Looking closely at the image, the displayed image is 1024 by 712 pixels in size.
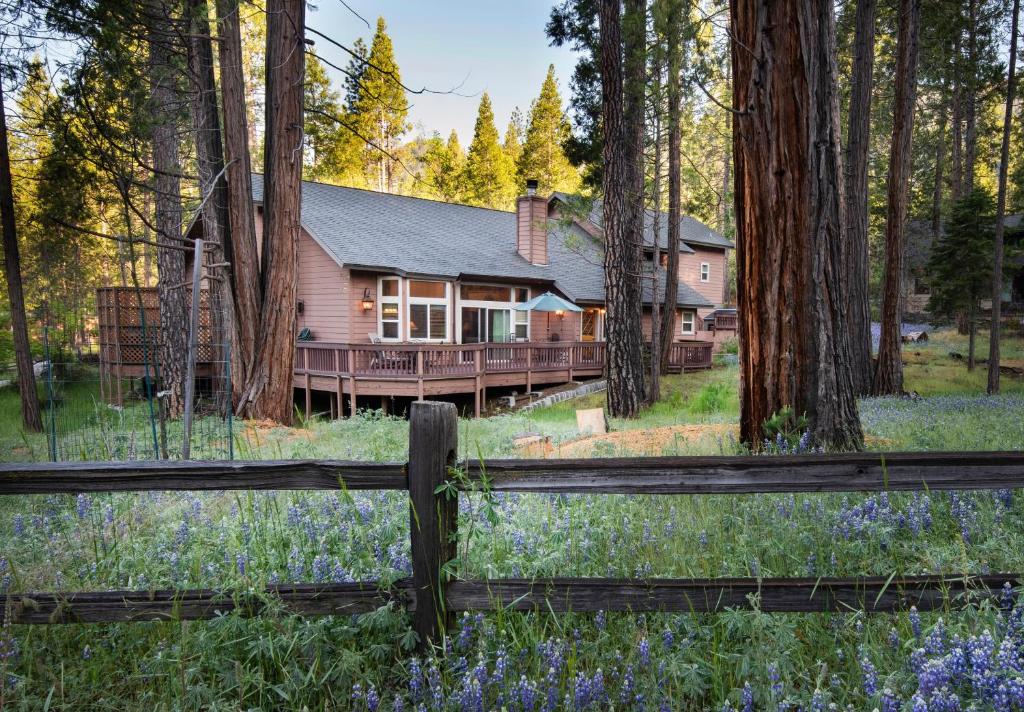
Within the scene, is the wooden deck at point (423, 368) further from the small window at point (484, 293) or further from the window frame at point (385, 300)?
the small window at point (484, 293)

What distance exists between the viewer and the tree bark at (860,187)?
12.7m

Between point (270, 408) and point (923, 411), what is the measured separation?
35.7 feet

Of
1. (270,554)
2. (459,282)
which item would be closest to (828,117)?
(270,554)

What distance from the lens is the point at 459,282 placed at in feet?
71.9

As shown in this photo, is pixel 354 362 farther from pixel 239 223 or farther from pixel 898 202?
pixel 898 202

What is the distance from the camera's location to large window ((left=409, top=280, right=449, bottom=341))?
68.4 ft

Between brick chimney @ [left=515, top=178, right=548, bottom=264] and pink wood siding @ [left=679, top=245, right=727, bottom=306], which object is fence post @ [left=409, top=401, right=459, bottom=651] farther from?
pink wood siding @ [left=679, top=245, right=727, bottom=306]

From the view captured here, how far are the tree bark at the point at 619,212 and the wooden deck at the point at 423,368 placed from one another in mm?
5321

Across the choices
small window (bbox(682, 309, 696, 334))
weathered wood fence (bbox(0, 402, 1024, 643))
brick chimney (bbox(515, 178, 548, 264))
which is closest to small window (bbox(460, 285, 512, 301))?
brick chimney (bbox(515, 178, 548, 264))

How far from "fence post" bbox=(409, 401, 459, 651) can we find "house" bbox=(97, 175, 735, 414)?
45.4ft

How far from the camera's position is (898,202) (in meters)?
13.3

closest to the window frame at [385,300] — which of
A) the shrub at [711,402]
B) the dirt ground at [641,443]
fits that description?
the shrub at [711,402]

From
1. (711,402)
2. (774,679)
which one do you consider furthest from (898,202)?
(774,679)

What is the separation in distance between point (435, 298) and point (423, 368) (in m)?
5.08
